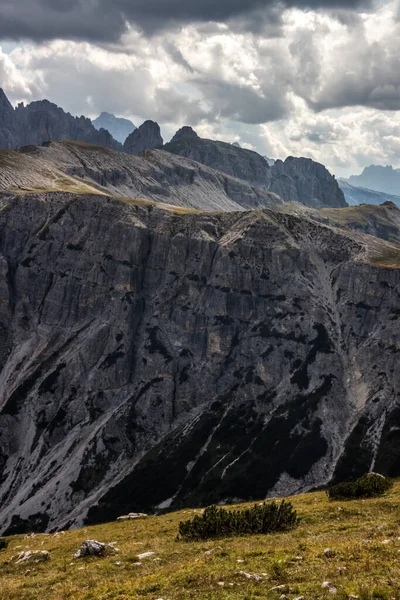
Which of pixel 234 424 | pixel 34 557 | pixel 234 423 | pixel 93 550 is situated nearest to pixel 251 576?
pixel 93 550

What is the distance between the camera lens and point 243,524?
1474 inches

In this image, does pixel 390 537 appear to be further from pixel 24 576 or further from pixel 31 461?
pixel 31 461

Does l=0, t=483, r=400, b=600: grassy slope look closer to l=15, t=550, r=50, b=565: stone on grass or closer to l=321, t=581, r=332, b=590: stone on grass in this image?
l=321, t=581, r=332, b=590: stone on grass

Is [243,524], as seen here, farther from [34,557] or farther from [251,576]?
[34,557]

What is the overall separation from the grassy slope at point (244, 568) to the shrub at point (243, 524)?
1.58m

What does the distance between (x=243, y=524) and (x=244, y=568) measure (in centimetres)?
1309

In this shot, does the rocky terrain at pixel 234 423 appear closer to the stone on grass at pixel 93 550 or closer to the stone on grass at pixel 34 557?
the stone on grass at pixel 34 557

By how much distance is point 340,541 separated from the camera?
29750 mm

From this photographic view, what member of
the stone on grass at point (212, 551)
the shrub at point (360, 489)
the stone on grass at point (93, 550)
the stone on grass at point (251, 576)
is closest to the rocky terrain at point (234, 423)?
the shrub at point (360, 489)

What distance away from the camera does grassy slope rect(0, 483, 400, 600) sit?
70.0 feet

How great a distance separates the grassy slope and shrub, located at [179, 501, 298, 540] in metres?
1.58

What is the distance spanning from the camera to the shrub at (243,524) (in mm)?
37094

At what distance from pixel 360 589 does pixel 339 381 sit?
163438mm

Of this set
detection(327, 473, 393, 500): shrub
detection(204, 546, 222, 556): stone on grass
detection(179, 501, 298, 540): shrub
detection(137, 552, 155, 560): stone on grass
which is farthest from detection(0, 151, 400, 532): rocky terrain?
detection(204, 546, 222, 556): stone on grass
